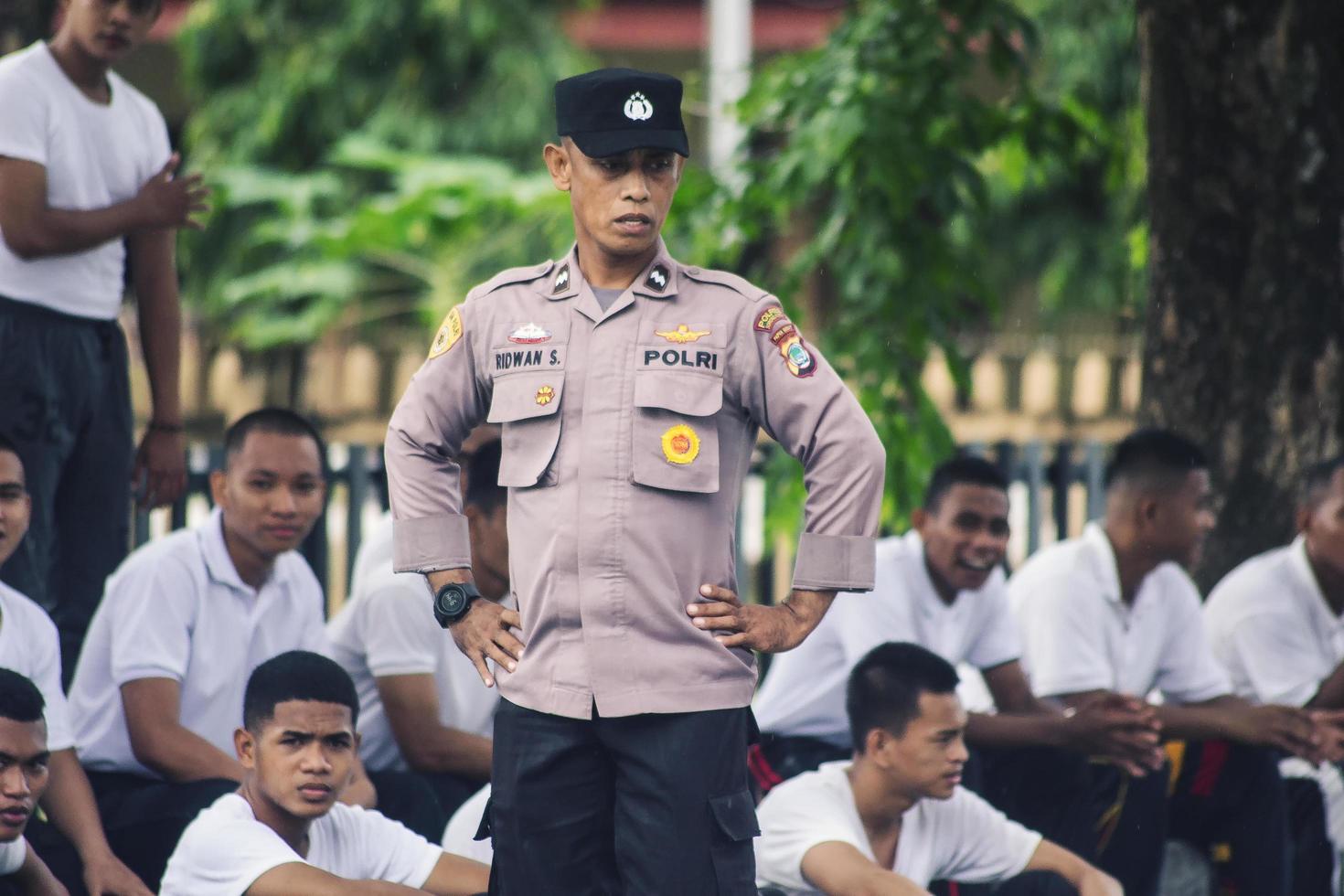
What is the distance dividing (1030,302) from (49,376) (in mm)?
15118

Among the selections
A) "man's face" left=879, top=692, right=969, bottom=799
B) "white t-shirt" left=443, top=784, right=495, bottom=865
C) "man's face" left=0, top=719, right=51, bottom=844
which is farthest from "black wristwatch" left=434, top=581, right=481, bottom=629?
"man's face" left=879, top=692, right=969, bottom=799

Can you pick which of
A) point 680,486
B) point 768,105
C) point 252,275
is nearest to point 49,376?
point 680,486

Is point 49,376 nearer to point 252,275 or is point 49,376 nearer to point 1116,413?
point 252,275

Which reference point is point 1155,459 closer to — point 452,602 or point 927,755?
point 927,755

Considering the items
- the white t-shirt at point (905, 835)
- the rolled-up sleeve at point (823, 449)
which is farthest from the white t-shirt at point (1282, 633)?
the rolled-up sleeve at point (823, 449)

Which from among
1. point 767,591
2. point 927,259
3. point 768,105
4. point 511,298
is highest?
point 768,105

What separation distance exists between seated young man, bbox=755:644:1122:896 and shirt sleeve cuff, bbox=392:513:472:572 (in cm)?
169

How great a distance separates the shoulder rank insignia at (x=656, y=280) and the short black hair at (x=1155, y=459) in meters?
2.96

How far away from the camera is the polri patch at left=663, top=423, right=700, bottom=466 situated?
3361 millimetres

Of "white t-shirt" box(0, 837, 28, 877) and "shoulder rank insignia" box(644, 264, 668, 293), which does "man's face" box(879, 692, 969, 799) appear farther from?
"white t-shirt" box(0, 837, 28, 877)

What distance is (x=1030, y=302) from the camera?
1919cm

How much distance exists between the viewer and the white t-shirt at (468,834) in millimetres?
4707

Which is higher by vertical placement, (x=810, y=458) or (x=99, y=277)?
(x=99, y=277)

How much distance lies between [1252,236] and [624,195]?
14.1 ft
